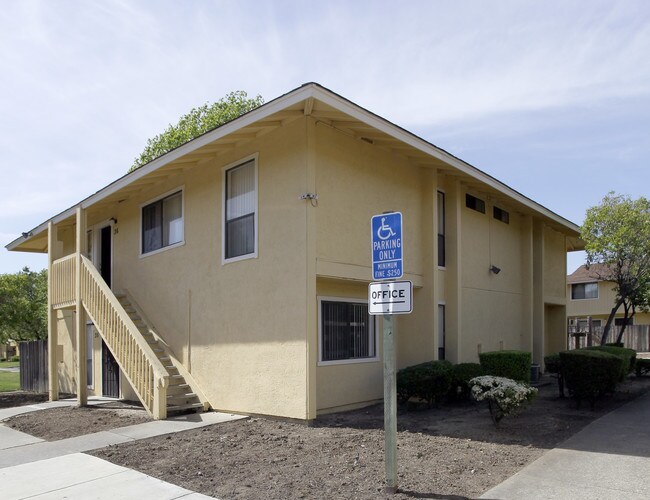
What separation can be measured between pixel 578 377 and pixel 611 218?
301 inches

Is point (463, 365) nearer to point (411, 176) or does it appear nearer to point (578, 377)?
point (578, 377)

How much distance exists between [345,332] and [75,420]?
5.15 metres

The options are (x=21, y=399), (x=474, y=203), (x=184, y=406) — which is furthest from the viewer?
(x=21, y=399)

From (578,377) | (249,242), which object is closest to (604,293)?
(578,377)

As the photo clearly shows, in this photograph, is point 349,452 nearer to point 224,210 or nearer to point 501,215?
point 224,210

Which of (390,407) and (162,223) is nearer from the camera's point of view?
(390,407)

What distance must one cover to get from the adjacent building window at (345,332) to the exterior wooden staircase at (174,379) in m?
2.73

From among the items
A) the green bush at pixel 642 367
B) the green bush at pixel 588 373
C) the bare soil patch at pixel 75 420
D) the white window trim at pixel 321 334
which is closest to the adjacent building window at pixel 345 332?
the white window trim at pixel 321 334

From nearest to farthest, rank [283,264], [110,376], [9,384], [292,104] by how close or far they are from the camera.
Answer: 1. [292,104]
2. [283,264]
3. [110,376]
4. [9,384]

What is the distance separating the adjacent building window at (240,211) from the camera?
1046cm

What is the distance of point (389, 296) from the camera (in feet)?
18.2

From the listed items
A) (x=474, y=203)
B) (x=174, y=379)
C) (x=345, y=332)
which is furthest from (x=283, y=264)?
(x=474, y=203)

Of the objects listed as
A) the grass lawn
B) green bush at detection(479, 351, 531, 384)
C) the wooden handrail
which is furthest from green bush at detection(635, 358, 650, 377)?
the grass lawn

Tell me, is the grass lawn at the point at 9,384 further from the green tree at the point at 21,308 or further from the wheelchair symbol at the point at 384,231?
the wheelchair symbol at the point at 384,231
